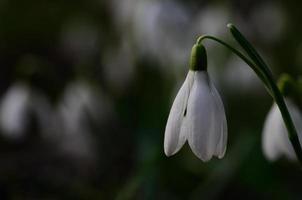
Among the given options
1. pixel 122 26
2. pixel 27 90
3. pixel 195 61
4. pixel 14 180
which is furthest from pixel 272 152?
pixel 122 26

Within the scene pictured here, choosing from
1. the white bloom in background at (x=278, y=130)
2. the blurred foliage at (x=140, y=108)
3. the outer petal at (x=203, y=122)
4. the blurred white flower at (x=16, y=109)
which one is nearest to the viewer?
the outer petal at (x=203, y=122)

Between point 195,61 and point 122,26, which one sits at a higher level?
point 122,26

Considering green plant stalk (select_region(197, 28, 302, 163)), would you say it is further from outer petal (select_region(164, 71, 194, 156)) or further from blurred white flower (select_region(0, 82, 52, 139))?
blurred white flower (select_region(0, 82, 52, 139))

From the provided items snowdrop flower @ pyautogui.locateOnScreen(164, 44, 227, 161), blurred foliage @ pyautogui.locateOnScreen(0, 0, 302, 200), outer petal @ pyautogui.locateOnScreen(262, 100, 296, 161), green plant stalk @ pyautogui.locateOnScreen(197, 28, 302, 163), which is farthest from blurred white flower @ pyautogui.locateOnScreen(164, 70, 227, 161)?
blurred foliage @ pyautogui.locateOnScreen(0, 0, 302, 200)

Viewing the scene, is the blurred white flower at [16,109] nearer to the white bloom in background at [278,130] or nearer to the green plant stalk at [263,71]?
the white bloom in background at [278,130]

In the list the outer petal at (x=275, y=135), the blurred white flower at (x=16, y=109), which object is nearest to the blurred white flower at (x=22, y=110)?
the blurred white flower at (x=16, y=109)

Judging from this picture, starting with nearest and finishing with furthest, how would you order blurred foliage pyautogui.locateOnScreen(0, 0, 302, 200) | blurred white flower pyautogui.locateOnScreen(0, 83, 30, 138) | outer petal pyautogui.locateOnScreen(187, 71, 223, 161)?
1. outer petal pyautogui.locateOnScreen(187, 71, 223, 161)
2. blurred foliage pyautogui.locateOnScreen(0, 0, 302, 200)
3. blurred white flower pyautogui.locateOnScreen(0, 83, 30, 138)

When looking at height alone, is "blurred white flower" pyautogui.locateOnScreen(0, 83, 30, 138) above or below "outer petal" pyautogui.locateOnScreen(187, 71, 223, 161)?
above

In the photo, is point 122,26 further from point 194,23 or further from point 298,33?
point 298,33
